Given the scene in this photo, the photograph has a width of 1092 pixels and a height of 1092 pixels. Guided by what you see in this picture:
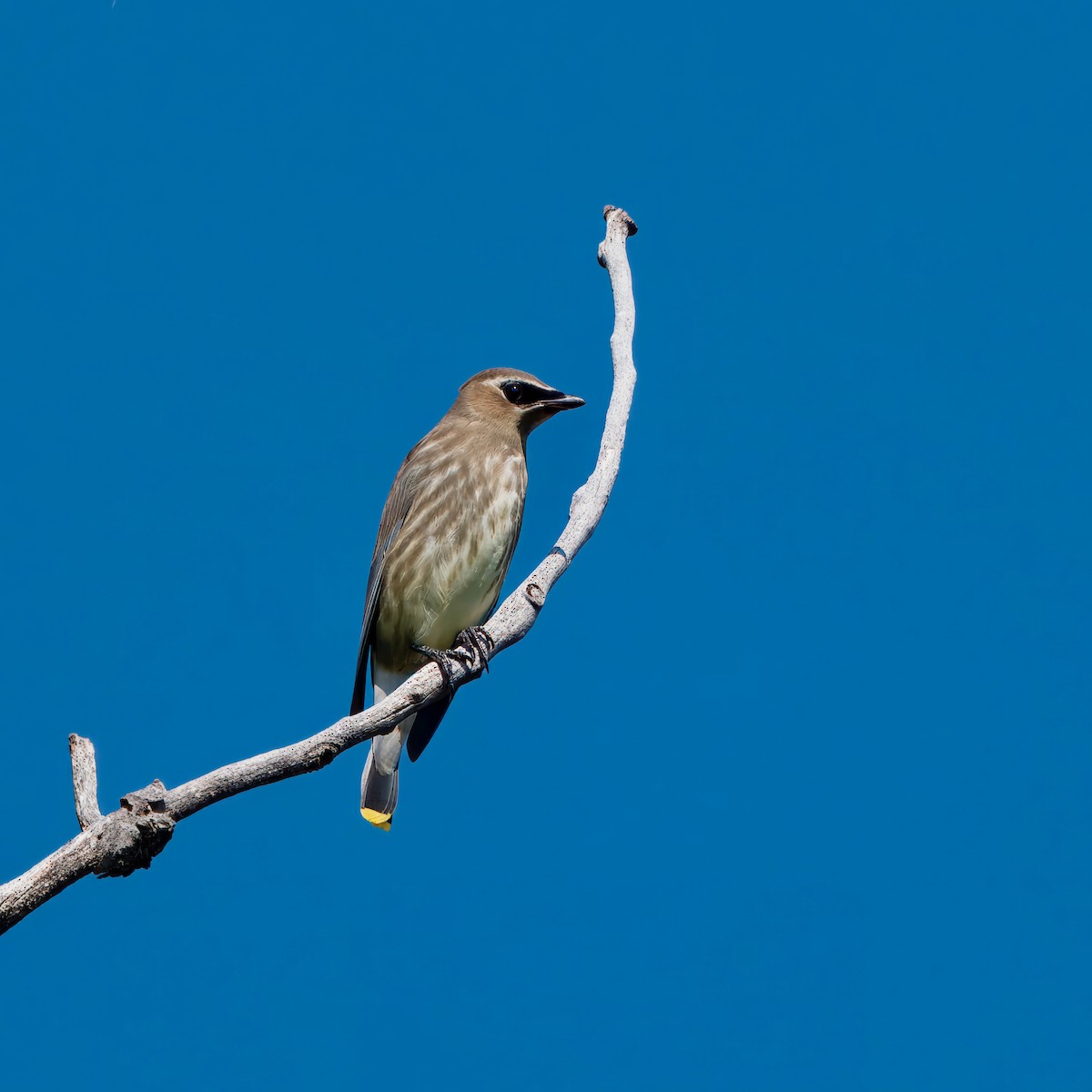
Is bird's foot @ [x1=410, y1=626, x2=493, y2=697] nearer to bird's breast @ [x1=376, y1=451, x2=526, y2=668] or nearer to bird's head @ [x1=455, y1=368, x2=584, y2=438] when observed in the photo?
bird's breast @ [x1=376, y1=451, x2=526, y2=668]

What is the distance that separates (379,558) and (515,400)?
33.0 inches

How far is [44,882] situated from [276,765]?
571mm

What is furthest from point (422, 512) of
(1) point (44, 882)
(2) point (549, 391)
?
(1) point (44, 882)

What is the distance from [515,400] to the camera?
16.9 feet

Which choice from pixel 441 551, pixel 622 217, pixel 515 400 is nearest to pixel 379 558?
pixel 441 551

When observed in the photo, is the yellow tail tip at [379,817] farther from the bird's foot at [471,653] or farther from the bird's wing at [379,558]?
the bird's foot at [471,653]

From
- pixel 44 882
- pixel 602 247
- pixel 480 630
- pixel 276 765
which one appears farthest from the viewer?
pixel 602 247

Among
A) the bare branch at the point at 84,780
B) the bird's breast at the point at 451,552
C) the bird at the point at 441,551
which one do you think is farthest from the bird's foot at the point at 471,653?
the bare branch at the point at 84,780

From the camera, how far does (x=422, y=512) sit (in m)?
5.02

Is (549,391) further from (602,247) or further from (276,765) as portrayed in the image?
(276,765)

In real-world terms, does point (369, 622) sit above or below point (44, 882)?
above

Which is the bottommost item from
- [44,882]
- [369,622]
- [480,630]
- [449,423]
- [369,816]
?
[44,882]

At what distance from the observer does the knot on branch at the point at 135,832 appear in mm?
2928

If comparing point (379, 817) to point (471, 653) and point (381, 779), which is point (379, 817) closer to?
point (381, 779)
